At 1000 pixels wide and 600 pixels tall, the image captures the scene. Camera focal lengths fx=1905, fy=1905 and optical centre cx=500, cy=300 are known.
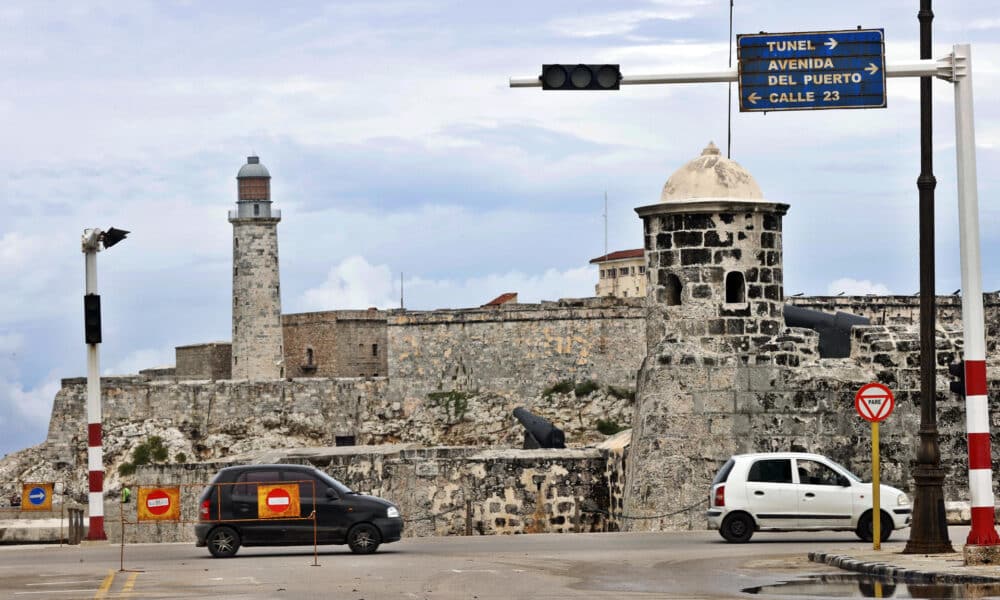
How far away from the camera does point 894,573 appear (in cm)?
1834

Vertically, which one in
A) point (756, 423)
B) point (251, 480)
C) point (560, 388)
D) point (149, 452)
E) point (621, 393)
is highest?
point (560, 388)

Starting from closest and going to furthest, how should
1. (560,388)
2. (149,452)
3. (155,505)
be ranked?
(155,505) → (560,388) → (149,452)

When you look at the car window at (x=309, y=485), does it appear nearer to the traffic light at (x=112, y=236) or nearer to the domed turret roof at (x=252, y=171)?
the traffic light at (x=112, y=236)

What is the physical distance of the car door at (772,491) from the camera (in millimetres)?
23875

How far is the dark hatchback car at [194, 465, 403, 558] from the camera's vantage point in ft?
75.6

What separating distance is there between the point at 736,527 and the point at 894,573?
5.70m

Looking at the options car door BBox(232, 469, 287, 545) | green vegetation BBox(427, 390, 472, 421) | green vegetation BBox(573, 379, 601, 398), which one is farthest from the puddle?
green vegetation BBox(427, 390, 472, 421)

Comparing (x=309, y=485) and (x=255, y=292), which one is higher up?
(x=255, y=292)

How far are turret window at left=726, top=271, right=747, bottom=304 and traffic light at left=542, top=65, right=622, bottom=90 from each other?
28.8 ft

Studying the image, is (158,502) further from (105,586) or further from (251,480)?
(105,586)

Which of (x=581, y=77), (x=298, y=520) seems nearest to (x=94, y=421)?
(x=298, y=520)

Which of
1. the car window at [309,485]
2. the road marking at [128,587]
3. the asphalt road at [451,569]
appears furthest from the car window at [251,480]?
the road marking at [128,587]

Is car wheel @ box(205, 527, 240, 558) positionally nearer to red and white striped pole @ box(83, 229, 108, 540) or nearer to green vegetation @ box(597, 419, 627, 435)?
red and white striped pole @ box(83, 229, 108, 540)

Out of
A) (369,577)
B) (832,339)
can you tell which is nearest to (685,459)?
(832,339)
